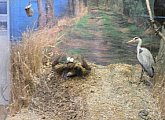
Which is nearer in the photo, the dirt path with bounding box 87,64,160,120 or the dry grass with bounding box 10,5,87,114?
the dirt path with bounding box 87,64,160,120

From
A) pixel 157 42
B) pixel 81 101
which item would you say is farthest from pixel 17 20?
pixel 157 42

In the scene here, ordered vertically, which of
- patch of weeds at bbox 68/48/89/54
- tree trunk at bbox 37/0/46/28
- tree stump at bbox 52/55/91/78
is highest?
tree trunk at bbox 37/0/46/28

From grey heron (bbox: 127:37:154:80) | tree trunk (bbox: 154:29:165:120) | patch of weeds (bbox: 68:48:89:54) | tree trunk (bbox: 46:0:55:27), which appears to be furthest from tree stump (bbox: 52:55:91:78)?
tree trunk (bbox: 154:29:165:120)

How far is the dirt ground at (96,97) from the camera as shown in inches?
111

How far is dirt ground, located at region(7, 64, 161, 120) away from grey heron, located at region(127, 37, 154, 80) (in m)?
0.06

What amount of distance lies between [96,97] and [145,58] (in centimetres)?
50

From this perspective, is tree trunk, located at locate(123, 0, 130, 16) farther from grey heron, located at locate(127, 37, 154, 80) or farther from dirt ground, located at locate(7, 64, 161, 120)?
dirt ground, located at locate(7, 64, 161, 120)

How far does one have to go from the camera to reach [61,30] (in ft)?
9.71

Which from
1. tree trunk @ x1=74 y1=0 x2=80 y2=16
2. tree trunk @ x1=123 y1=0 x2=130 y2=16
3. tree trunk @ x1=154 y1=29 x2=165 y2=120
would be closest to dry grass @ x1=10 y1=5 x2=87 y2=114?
tree trunk @ x1=74 y1=0 x2=80 y2=16

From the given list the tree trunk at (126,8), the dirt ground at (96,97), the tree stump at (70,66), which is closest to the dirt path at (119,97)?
the dirt ground at (96,97)

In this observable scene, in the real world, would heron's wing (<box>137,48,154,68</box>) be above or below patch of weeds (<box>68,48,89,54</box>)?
below

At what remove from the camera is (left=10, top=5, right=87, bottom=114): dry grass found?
294 centimetres

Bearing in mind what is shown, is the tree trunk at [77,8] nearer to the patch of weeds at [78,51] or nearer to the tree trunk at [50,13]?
the tree trunk at [50,13]

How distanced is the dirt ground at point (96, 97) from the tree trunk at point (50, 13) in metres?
0.39
